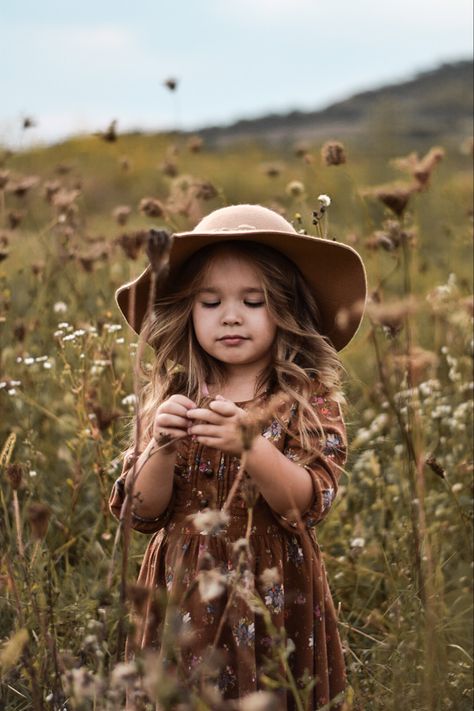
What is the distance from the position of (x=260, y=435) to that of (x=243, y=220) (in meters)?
0.49

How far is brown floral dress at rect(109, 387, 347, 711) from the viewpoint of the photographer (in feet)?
6.91

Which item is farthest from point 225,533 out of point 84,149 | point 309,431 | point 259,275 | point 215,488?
point 84,149

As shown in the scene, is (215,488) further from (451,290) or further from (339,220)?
(339,220)

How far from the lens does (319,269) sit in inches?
92.7

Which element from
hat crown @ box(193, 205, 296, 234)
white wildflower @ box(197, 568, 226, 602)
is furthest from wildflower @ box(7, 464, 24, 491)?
hat crown @ box(193, 205, 296, 234)

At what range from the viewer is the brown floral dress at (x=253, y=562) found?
211 centimetres

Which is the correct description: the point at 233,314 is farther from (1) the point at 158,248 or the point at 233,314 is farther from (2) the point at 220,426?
(1) the point at 158,248

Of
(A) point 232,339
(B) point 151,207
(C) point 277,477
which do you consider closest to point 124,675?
(C) point 277,477

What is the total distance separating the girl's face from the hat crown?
0.07m

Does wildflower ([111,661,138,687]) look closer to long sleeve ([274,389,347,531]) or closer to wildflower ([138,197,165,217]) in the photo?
long sleeve ([274,389,347,531])

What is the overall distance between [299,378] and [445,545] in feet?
3.76

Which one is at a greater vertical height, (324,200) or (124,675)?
(324,200)

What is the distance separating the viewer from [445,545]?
3.12 m

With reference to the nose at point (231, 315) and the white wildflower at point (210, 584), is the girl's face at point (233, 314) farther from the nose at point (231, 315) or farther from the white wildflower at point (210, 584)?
the white wildflower at point (210, 584)
